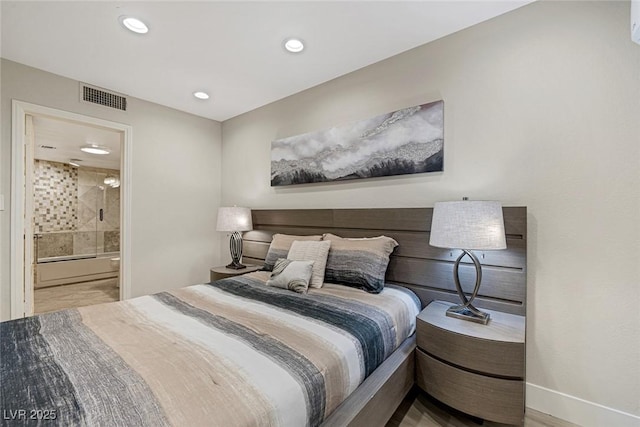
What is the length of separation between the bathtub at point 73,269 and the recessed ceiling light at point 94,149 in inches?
77.6

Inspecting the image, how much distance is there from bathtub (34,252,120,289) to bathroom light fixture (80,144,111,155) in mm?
1972

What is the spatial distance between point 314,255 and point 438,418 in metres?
1.32

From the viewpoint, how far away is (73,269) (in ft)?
16.4

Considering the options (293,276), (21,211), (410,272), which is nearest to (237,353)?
(293,276)

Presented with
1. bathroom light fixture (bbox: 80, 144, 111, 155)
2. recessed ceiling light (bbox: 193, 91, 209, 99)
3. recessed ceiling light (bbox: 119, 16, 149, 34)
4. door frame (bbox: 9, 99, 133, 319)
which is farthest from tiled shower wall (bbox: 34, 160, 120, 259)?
recessed ceiling light (bbox: 119, 16, 149, 34)

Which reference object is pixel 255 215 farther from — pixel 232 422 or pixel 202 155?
pixel 232 422

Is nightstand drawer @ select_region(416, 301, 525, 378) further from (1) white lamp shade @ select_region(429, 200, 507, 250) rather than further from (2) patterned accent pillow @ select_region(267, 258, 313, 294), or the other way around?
(2) patterned accent pillow @ select_region(267, 258, 313, 294)

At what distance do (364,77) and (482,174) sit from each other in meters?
1.39

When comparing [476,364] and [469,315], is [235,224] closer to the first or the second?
[469,315]

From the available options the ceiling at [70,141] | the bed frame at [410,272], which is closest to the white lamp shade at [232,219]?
the bed frame at [410,272]

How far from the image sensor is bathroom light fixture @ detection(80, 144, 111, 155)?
187 inches

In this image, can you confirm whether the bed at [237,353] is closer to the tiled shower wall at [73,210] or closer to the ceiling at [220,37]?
the ceiling at [220,37]

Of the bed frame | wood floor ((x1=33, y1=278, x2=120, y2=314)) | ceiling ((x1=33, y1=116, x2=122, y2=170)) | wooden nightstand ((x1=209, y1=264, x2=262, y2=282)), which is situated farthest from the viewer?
wood floor ((x1=33, y1=278, x2=120, y2=314))

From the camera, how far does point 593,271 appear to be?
1.61 meters
